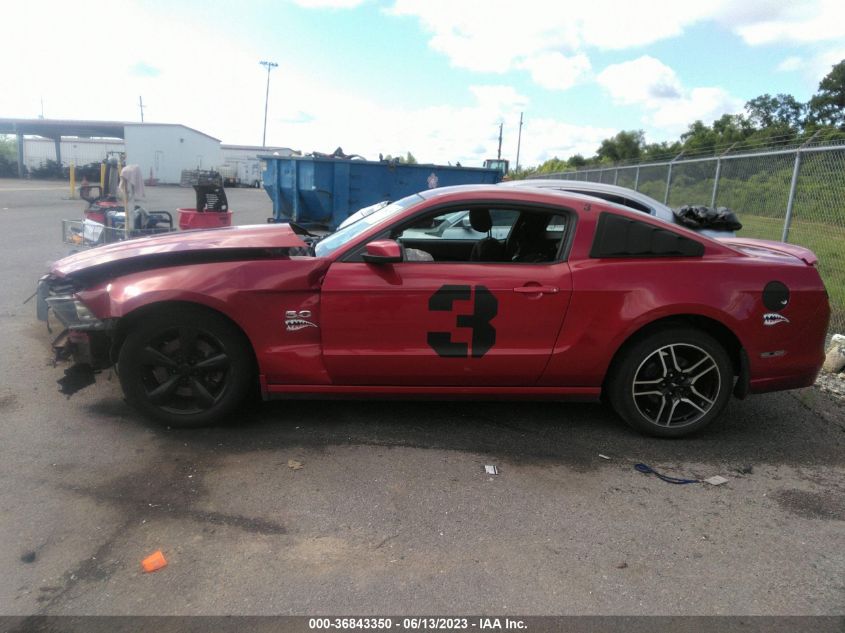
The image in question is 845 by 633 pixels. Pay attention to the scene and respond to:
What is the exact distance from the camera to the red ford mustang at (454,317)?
3.83m

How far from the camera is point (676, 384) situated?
13.4 ft

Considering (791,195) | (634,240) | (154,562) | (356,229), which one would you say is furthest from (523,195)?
(791,195)

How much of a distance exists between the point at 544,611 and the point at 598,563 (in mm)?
462

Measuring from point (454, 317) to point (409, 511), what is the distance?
1.24 metres

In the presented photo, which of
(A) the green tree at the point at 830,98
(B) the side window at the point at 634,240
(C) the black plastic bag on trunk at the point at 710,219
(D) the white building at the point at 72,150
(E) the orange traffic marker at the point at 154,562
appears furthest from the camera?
(D) the white building at the point at 72,150

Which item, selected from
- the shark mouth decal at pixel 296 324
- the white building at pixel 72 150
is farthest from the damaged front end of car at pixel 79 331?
the white building at pixel 72 150

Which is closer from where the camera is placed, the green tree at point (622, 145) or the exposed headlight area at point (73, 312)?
the exposed headlight area at point (73, 312)

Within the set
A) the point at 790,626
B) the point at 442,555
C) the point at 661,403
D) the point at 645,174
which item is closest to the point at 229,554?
the point at 442,555

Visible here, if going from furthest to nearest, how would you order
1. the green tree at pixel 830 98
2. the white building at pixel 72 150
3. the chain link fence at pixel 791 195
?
the white building at pixel 72 150, the green tree at pixel 830 98, the chain link fence at pixel 791 195

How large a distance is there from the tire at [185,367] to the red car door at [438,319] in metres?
0.61

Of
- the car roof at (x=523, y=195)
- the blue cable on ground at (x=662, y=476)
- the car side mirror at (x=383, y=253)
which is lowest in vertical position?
the blue cable on ground at (x=662, y=476)

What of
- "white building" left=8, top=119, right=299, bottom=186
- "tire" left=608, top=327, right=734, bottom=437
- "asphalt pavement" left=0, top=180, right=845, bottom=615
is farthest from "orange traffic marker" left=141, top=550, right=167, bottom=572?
"white building" left=8, top=119, right=299, bottom=186

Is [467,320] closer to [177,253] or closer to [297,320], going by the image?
[297,320]

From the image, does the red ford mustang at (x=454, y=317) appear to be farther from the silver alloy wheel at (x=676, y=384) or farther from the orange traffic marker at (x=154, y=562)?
the orange traffic marker at (x=154, y=562)
